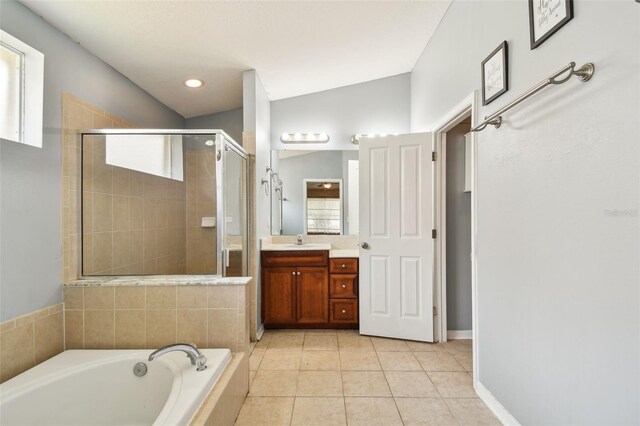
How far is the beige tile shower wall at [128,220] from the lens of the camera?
2.03 m

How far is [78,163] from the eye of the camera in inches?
76.9

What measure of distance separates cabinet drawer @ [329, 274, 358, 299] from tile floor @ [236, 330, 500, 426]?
421 mm

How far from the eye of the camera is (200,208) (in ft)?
7.70

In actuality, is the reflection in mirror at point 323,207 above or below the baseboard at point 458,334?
above

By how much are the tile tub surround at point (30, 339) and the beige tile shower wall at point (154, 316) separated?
0.21 feet

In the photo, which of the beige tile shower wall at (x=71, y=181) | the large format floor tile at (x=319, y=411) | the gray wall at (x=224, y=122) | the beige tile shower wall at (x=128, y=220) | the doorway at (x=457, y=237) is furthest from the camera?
the gray wall at (x=224, y=122)

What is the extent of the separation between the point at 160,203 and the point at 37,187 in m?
0.90

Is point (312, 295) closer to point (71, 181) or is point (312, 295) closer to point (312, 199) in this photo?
point (312, 199)

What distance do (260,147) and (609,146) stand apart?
257cm

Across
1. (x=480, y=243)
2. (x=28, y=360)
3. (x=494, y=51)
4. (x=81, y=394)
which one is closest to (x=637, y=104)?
(x=494, y=51)

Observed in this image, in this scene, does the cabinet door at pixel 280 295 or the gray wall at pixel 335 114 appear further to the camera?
the gray wall at pixel 335 114

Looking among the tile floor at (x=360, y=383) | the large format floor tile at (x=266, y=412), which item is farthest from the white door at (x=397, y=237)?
the large format floor tile at (x=266, y=412)

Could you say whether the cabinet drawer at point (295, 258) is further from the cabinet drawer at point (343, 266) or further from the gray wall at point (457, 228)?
the gray wall at point (457, 228)

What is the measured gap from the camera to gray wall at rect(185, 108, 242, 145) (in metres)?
3.59
